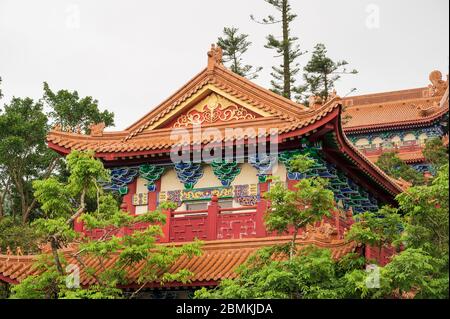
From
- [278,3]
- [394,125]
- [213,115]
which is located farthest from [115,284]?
[394,125]

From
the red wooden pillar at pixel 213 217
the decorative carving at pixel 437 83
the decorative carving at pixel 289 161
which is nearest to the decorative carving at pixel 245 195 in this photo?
the decorative carving at pixel 289 161

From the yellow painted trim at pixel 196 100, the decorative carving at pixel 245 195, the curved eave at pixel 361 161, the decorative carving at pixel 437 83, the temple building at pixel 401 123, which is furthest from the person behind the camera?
the decorative carving at pixel 437 83

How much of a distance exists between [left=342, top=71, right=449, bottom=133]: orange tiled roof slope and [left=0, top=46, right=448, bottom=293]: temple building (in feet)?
66.2

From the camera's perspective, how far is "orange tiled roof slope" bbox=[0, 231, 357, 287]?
1271 centimetres

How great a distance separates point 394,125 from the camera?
1475 inches

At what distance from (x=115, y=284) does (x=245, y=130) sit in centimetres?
425

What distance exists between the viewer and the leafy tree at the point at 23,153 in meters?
27.7

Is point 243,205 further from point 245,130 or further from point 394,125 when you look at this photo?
point 394,125

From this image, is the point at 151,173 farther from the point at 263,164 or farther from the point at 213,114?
the point at 263,164

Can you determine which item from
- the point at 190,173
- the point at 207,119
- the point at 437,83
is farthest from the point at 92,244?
the point at 437,83

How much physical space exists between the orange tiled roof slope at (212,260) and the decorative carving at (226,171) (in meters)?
1.82

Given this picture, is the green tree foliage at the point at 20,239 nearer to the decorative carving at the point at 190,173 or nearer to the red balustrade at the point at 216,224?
the decorative carving at the point at 190,173

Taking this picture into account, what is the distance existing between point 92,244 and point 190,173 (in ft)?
12.7

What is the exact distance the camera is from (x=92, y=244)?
1190 centimetres
